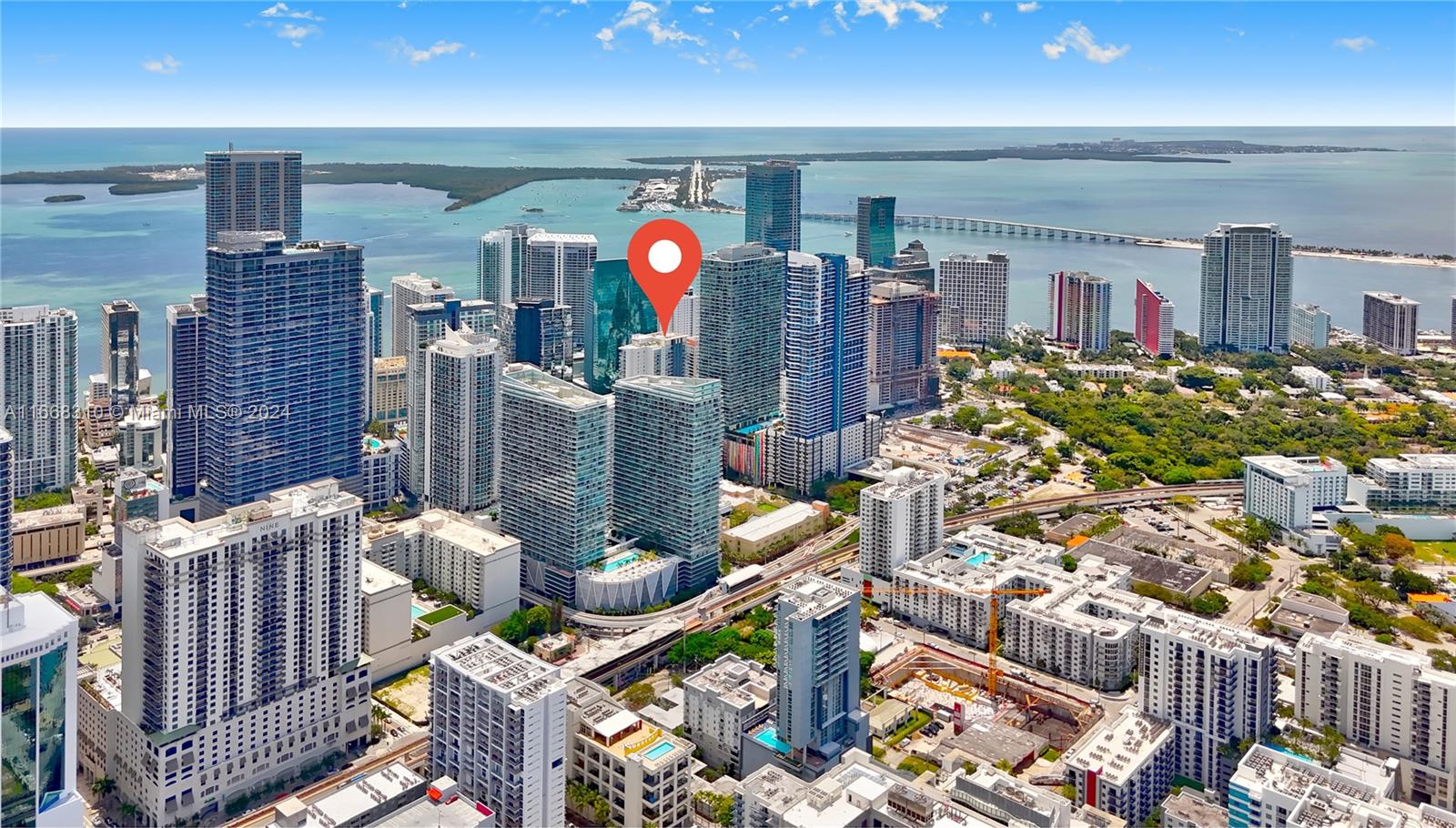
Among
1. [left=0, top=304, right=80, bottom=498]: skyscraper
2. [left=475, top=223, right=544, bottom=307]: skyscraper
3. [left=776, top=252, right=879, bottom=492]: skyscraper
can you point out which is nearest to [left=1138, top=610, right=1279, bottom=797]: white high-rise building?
[left=776, top=252, right=879, bottom=492]: skyscraper

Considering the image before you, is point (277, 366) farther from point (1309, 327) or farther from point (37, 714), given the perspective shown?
point (1309, 327)

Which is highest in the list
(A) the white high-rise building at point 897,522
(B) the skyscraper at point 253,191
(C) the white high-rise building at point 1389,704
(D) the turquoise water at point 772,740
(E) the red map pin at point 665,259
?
(B) the skyscraper at point 253,191

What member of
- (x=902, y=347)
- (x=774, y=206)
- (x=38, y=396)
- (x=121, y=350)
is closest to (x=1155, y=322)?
(x=902, y=347)

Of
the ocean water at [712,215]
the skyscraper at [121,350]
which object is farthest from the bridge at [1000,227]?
the skyscraper at [121,350]

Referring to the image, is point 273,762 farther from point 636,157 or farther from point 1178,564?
point 636,157

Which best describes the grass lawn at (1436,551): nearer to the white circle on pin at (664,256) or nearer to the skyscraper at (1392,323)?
the white circle on pin at (664,256)

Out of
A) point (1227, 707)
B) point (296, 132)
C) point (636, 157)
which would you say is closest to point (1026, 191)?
point (636, 157)
